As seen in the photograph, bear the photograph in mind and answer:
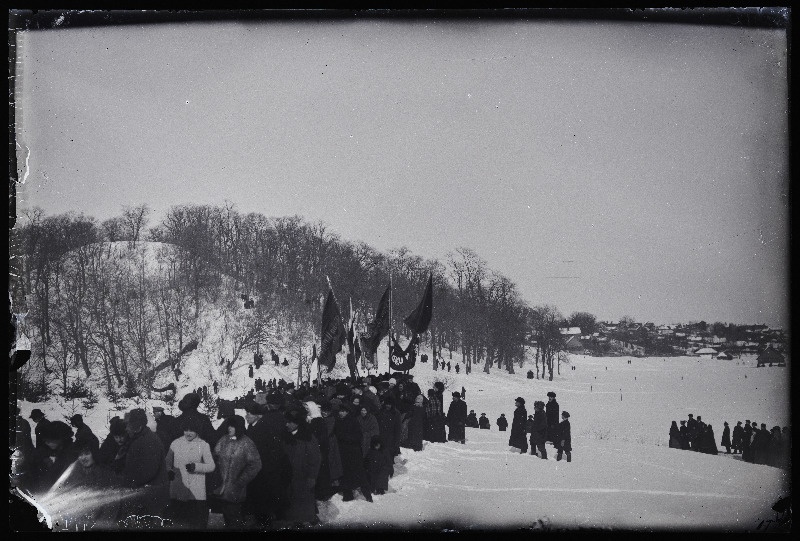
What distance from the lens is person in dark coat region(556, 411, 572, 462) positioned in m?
7.21

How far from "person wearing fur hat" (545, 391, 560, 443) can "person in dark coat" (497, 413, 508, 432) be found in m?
0.94

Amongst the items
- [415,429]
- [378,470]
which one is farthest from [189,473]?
[415,429]

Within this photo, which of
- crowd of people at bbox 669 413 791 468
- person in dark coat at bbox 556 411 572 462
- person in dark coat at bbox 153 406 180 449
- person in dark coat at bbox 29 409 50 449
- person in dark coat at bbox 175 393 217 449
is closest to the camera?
person in dark coat at bbox 175 393 217 449

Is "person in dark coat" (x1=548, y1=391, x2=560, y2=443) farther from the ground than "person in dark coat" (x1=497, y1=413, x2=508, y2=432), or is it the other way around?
"person in dark coat" (x1=548, y1=391, x2=560, y2=443)

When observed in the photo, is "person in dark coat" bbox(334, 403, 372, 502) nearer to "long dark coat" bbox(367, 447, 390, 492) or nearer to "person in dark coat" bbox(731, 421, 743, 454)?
"long dark coat" bbox(367, 447, 390, 492)

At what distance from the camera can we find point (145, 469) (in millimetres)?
5594

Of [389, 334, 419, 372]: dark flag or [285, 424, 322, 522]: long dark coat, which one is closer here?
[285, 424, 322, 522]: long dark coat

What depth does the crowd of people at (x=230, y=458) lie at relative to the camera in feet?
17.9

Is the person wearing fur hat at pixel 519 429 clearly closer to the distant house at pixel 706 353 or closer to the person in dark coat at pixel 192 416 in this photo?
the distant house at pixel 706 353

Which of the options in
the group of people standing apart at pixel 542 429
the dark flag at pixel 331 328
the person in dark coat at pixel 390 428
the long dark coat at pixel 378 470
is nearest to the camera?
the long dark coat at pixel 378 470

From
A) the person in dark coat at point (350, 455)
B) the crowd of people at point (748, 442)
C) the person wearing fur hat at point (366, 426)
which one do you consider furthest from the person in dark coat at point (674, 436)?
the person in dark coat at point (350, 455)

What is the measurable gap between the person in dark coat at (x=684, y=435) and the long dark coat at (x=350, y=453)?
12.7 ft

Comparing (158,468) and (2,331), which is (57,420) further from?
(158,468)

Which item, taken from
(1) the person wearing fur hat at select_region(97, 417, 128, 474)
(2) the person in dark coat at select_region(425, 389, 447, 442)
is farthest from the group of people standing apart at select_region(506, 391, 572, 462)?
(1) the person wearing fur hat at select_region(97, 417, 128, 474)
